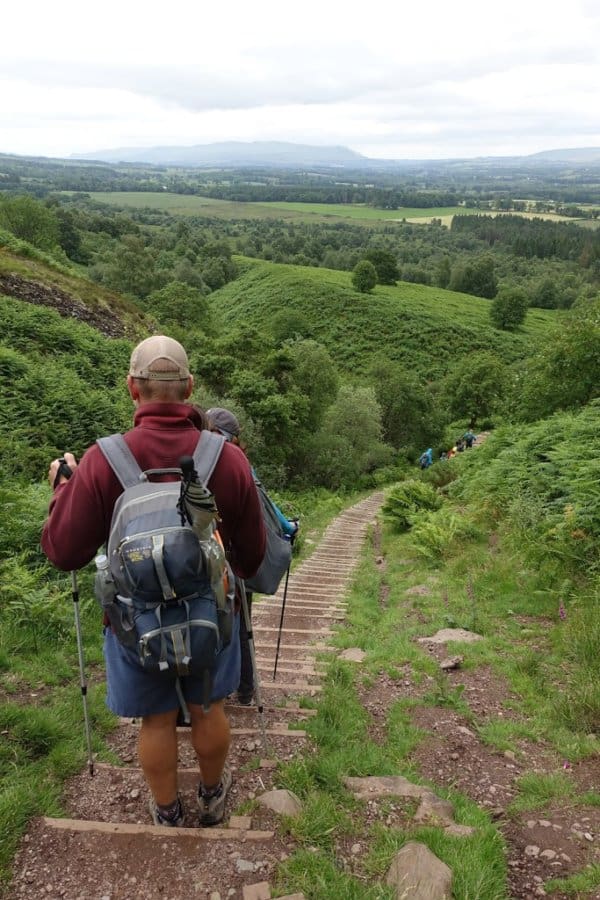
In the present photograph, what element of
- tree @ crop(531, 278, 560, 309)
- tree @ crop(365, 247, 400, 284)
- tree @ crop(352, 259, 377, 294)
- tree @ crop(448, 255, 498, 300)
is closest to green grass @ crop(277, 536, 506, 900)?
tree @ crop(352, 259, 377, 294)

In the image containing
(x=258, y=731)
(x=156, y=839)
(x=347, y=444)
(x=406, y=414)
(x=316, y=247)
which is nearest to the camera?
(x=156, y=839)

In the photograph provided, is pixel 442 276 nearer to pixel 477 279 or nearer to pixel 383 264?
pixel 477 279

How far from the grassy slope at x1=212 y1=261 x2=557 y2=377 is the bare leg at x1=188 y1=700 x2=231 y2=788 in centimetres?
4368

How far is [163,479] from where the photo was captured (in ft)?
8.47

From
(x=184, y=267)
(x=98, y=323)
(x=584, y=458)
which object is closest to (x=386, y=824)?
(x=584, y=458)

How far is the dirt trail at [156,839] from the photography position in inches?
102

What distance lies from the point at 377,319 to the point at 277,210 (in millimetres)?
123617

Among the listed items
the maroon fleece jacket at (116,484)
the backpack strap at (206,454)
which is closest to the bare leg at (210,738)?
the maroon fleece jacket at (116,484)

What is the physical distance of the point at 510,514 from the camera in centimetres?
975

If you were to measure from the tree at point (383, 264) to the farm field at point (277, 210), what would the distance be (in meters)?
87.0

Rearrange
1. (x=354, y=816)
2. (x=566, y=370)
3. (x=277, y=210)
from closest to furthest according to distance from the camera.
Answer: (x=354, y=816) → (x=566, y=370) → (x=277, y=210)

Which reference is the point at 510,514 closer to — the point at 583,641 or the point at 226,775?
the point at 583,641

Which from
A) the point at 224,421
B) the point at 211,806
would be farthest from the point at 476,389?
the point at 211,806

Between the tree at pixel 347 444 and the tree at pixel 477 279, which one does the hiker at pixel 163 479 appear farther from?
the tree at pixel 477 279
